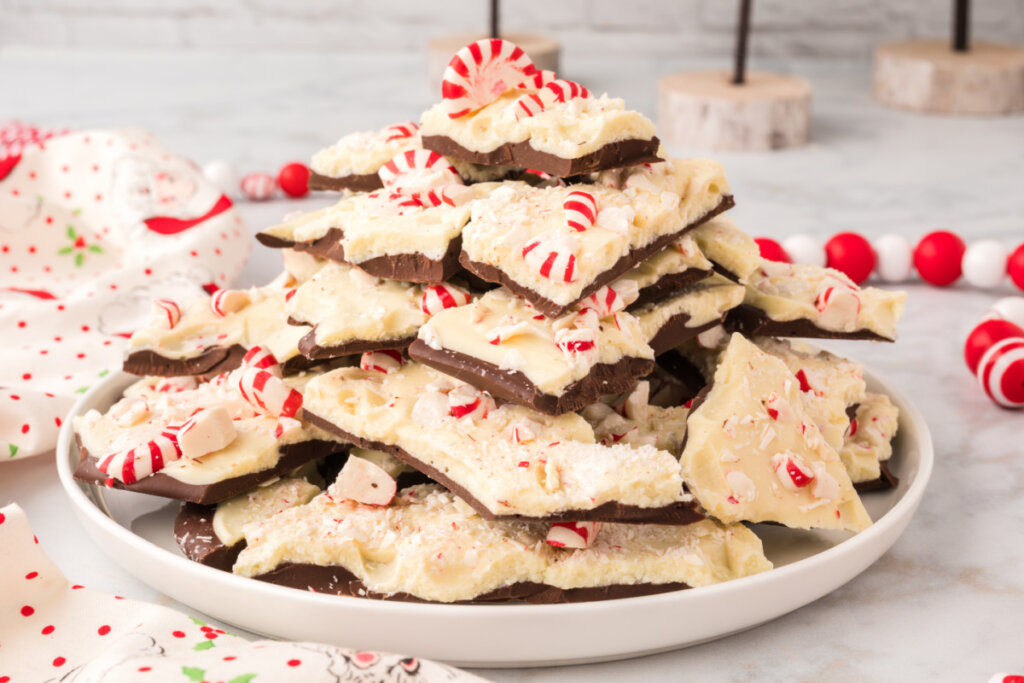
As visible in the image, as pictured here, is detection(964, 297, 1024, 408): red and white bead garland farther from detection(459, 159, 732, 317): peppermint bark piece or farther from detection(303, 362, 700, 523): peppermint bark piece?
detection(303, 362, 700, 523): peppermint bark piece

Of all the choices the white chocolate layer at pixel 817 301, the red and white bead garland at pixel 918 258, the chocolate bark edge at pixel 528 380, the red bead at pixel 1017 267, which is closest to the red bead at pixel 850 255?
the red and white bead garland at pixel 918 258

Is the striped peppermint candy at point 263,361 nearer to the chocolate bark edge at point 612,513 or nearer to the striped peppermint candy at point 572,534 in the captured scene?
the chocolate bark edge at point 612,513

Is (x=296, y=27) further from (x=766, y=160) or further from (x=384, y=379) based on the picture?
(x=384, y=379)

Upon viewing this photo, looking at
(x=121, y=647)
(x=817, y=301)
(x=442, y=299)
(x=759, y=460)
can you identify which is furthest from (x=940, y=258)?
(x=121, y=647)

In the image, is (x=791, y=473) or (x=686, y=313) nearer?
(x=791, y=473)

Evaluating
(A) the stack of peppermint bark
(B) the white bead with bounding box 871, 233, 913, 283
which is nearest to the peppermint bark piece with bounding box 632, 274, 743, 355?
(A) the stack of peppermint bark

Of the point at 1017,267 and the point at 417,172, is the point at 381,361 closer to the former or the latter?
the point at 417,172
